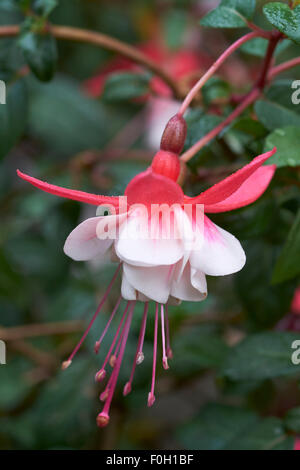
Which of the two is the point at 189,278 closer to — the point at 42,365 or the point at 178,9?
the point at 42,365

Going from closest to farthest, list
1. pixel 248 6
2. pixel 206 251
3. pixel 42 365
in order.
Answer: pixel 206 251
pixel 248 6
pixel 42 365

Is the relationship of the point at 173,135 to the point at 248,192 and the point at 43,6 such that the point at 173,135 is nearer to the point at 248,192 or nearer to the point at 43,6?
the point at 248,192

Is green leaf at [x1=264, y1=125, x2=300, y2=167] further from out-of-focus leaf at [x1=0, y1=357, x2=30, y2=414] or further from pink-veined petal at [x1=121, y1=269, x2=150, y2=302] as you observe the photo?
out-of-focus leaf at [x1=0, y1=357, x2=30, y2=414]

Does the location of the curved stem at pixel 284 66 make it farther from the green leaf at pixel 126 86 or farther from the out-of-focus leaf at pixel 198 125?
the green leaf at pixel 126 86

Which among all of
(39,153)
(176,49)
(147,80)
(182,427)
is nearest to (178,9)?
(176,49)

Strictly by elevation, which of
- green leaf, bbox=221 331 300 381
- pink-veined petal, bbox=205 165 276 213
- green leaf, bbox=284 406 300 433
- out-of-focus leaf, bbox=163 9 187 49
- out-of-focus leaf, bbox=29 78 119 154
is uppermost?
pink-veined petal, bbox=205 165 276 213

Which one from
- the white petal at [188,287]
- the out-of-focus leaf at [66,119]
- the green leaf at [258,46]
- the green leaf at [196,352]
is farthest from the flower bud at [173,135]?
the out-of-focus leaf at [66,119]

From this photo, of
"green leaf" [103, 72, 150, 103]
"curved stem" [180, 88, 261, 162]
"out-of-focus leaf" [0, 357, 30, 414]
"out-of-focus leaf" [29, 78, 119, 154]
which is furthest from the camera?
"out-of-focus leaf" [29, 78, 119, 154]

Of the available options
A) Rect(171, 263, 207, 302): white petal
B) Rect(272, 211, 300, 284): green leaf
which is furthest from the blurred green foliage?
Rect(171, 263, 207, 302): white petal
